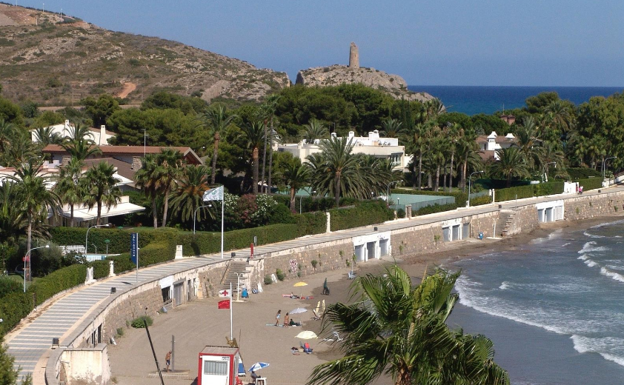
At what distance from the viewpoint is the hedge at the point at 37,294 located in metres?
33.0

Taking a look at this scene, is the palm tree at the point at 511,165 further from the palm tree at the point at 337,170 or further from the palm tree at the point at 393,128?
the palm tree at the point at 337,170

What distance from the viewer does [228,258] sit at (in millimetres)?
50062

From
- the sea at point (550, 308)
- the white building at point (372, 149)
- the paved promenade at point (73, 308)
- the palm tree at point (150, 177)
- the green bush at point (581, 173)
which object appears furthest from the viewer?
the green bush at point (581, 173)

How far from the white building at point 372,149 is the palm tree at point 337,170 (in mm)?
14370

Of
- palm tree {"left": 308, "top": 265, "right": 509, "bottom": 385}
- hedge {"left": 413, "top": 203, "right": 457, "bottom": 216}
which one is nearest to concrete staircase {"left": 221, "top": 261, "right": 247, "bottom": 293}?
hedge {"left": 413, "top": 203, "right": 457, "bottom": 216}

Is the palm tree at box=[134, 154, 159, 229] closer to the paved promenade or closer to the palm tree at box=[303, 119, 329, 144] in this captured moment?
the paved promenade

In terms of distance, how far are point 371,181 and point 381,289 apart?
2261 inches

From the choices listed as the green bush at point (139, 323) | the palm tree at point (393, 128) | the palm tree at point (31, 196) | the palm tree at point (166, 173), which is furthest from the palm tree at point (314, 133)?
the green bush at point (139, 323)

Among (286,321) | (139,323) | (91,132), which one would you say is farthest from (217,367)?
(91,132)

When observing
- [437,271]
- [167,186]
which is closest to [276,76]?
[167,186]

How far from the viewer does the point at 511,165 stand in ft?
280

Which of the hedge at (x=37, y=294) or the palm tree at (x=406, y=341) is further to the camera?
the hedge at (x=37, y=294)

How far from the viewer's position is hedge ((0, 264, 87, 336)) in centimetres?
3300

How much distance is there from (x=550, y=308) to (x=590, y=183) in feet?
169
